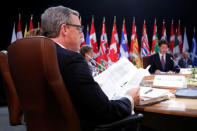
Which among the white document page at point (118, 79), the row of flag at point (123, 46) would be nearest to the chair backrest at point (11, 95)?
the white document page at point (118, 79)

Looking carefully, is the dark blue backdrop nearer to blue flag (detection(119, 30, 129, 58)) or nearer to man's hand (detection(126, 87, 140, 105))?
blue flag (detection(119, 30, 129, 58))

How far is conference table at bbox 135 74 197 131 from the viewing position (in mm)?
932

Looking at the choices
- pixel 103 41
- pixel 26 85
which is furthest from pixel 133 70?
pixel 103 41

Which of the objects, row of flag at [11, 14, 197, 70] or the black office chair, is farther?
row of flag at [11, 14, 197, 70]

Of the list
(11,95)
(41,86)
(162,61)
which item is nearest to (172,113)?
(41,86)

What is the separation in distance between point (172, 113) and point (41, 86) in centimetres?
61

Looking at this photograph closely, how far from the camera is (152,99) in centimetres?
107

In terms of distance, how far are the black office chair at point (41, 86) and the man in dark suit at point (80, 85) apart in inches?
1.5

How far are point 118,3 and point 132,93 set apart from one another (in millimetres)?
5495

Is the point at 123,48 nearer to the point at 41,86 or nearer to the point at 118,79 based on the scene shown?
the point at 118,79

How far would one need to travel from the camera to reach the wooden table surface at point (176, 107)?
3.01ft

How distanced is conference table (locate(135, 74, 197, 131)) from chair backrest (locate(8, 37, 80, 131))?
421 millimetres

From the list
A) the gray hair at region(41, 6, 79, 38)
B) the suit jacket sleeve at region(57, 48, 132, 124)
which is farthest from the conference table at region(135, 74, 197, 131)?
the gray hair at region(41, 6, 79, 38)

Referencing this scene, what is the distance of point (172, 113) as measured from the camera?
3.05 feet
